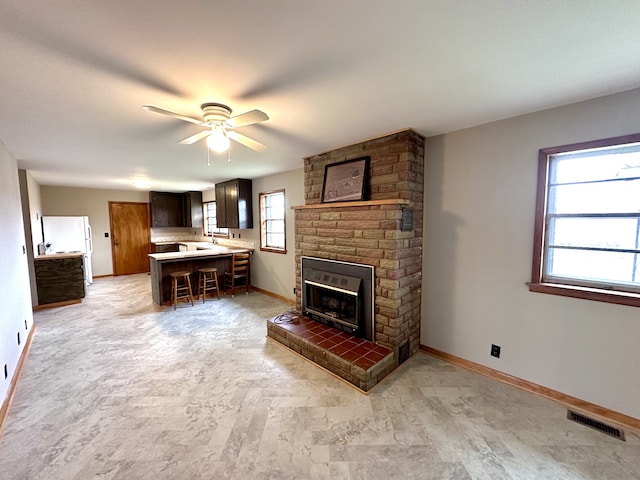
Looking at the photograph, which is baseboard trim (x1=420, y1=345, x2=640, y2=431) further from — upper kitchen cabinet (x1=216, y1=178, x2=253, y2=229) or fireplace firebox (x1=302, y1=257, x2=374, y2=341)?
upper kitchen cabinet (x1=216, y1=178, x2=253, y2=229)

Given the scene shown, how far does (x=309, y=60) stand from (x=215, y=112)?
34.4 inches

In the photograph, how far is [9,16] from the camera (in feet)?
3.66

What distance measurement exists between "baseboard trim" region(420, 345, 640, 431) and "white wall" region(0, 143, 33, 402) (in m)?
3.99

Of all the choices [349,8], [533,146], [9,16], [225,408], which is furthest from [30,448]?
[533,146]

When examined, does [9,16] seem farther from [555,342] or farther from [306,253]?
[555,342]

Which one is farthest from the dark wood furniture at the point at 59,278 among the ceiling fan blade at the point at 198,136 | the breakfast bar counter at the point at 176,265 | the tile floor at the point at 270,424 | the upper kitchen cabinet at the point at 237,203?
the ceiling fan blade at the point at 198,136

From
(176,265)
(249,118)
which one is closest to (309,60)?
(249,118)

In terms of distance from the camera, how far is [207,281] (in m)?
5.07

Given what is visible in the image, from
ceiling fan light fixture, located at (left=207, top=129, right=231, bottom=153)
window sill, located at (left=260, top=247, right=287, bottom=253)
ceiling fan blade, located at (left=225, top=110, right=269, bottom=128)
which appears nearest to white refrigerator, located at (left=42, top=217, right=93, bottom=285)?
window sill, located at (left=260, top=247, right=287, bottom=253)

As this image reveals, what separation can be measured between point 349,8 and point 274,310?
4.05 m

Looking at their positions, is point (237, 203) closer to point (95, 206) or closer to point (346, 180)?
point (346, 180)

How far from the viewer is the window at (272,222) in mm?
4970

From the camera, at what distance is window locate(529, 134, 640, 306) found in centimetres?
190

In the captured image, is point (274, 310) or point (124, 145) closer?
point (124, 145)
